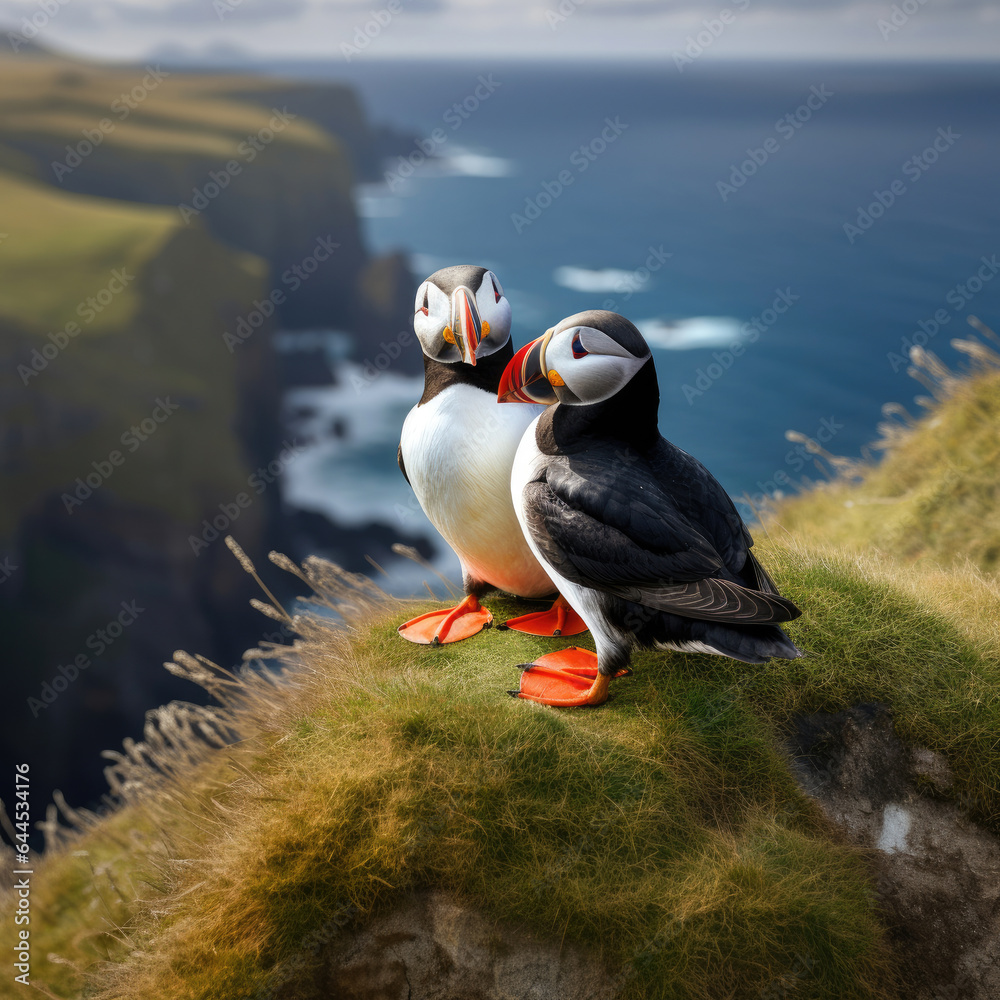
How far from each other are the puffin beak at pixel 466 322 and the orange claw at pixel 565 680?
166 centimetres

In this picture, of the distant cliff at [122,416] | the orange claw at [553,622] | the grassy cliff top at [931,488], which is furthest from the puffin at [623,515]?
the distant cliff at [122,416]

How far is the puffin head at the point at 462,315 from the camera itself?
13.4 ft

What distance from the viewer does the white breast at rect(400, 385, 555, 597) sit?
4426 mm

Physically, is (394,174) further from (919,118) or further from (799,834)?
(799,834)

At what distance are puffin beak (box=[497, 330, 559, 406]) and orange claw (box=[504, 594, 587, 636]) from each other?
1.39 metres

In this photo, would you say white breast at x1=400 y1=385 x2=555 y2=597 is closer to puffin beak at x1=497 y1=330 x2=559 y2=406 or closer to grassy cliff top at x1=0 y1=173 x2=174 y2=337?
puffin beak at x1=497 y1=330 x2=559 y2=406

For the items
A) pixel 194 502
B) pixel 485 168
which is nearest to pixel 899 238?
pixel 194 502

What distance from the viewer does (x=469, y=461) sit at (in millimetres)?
4418

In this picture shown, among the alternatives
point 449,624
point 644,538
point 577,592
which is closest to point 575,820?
point 577,592

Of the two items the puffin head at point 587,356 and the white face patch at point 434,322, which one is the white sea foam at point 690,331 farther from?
the puffin head at point 587,356

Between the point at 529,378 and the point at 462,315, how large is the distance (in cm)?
49

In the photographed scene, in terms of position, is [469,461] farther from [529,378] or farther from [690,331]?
[690,331]

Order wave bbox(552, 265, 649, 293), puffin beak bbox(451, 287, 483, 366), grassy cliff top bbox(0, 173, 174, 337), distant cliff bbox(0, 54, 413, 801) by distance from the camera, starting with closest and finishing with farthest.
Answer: puffin beak bbox(451, 287, 483, 366)
distant cliff bbox(0, 54, 413, 801)
grassy cliff top bbox(0, 173, 174, 337)
wave bbox(552, 265, 649, 293)

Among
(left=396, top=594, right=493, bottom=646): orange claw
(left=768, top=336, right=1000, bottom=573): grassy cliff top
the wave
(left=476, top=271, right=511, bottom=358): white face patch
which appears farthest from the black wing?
the wave
